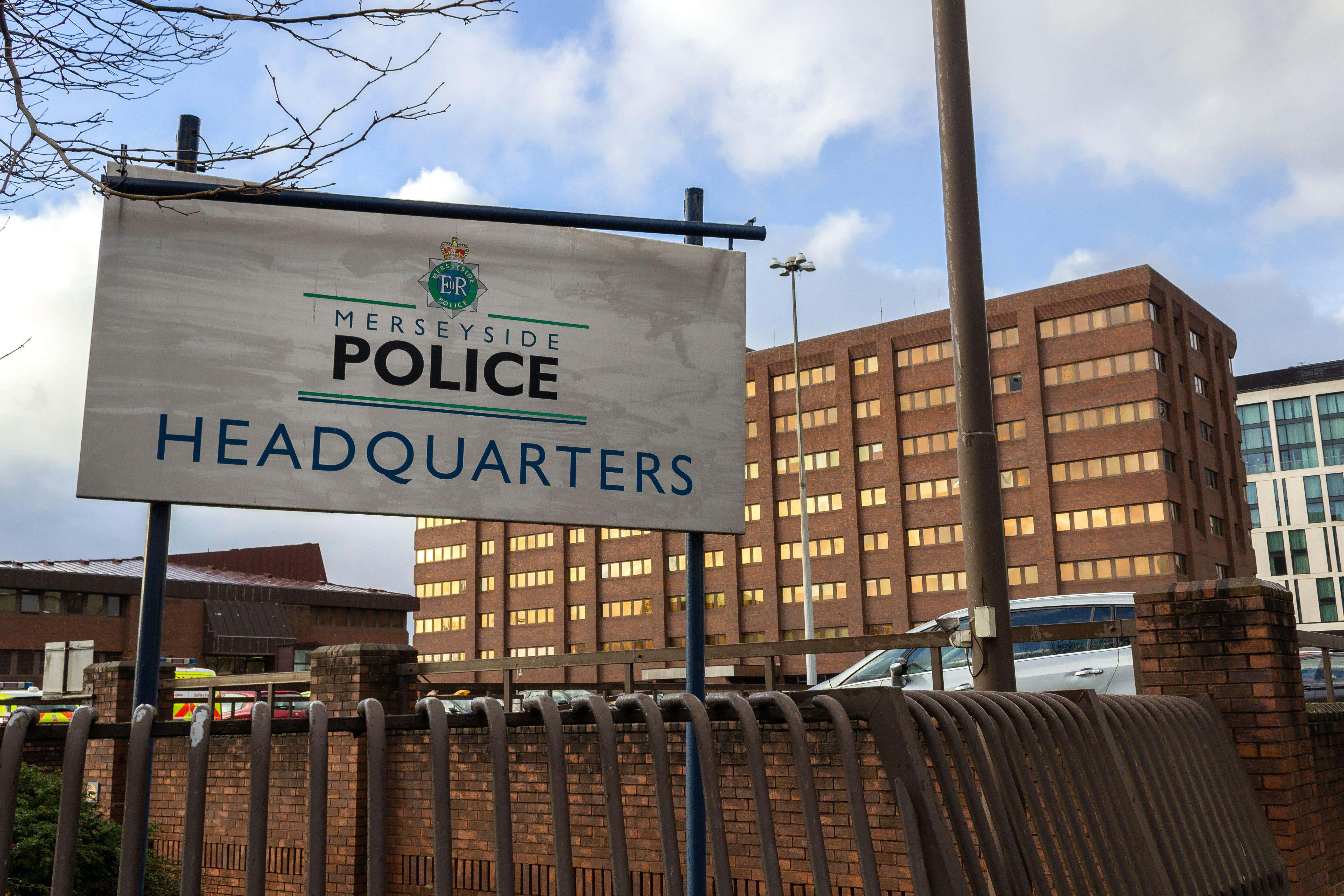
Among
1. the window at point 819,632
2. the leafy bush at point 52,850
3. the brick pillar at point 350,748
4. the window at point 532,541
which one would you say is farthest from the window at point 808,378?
the leafy bush at point 52,850

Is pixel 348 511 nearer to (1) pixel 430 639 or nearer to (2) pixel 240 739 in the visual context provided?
(2) pixel 240 739

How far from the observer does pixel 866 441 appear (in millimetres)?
64438

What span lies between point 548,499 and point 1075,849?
2.25 meters

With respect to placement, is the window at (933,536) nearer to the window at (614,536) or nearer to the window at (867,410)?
the window at (867,410)

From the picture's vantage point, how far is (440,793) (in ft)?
8.32

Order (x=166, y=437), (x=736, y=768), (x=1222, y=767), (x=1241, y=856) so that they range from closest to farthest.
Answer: (x=166, y=437) < (x=1241, y=856) < (x=1222, y=767) < (x=736, y=768)

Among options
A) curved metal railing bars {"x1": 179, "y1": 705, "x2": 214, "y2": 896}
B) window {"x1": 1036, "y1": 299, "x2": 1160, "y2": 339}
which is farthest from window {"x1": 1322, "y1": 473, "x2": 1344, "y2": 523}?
curved metal railing bars {"x1": 179, "y1": 705, "x2": 214, "y2": 896}

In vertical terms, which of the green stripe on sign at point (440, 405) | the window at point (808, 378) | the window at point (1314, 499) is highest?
the window at point (808, 378)

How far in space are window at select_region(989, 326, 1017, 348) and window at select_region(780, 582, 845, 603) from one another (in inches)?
619

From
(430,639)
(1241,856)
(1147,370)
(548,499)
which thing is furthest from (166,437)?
(430,639)

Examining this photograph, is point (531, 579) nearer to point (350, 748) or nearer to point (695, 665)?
point (350, 748)

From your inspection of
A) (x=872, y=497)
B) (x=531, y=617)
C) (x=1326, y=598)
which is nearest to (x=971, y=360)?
(x=872, y=497)

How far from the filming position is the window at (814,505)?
6544cm

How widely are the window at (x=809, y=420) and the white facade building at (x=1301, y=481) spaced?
58101mm
